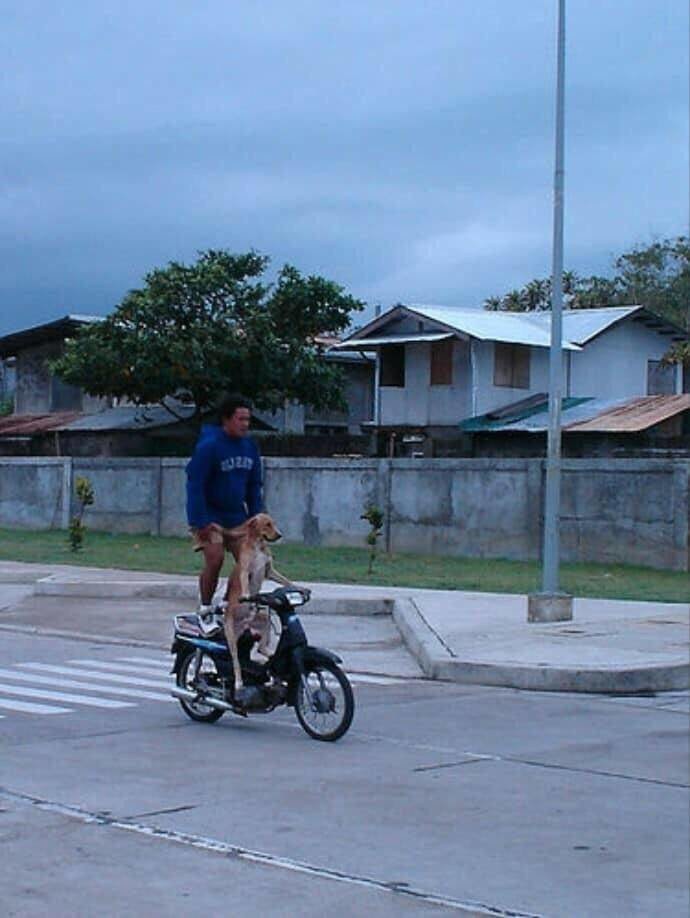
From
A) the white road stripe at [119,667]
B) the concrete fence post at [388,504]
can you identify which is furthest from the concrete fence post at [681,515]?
the white road stripe at [119,667]

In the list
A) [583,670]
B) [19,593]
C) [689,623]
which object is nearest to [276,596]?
[583,670]

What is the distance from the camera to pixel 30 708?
12.1 meters

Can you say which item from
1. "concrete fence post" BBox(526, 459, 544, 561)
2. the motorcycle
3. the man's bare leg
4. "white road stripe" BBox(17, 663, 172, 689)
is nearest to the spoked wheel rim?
the motorcycle

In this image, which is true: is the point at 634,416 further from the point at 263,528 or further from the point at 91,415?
the point at 263,528

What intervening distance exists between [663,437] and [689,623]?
81.1ft

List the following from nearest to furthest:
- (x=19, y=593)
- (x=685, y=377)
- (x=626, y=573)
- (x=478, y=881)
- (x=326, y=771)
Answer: (x=478, y=881) < (x=326, y=771) < (x=19, y=593) < (x=626, y=573) < (x=685, y=377)

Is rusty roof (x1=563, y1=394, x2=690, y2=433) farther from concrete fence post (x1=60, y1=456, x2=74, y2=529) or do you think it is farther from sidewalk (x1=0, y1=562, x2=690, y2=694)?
sidewalk (x1=0, y1=562, x2=690, y2=694)

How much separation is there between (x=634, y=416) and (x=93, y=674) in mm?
28184

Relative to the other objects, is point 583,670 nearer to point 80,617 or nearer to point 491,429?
point 80,617

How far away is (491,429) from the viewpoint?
143 feet

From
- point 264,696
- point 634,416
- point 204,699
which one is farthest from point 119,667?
point 634,416

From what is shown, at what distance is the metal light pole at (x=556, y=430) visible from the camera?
1744 centimetres

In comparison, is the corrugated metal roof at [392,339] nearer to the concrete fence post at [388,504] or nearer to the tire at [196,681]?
the concrete fence post at [388,504]

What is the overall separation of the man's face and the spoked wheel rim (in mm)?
1644
